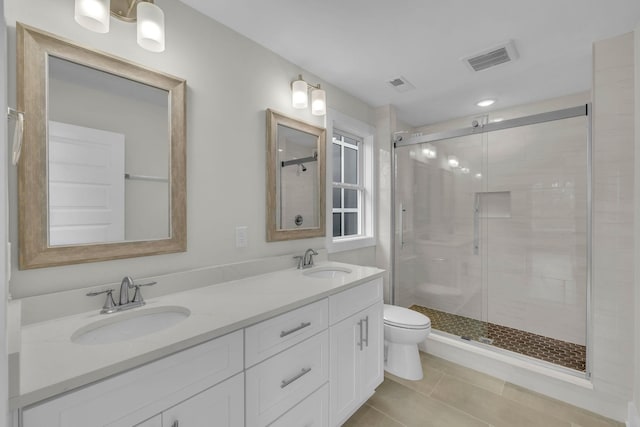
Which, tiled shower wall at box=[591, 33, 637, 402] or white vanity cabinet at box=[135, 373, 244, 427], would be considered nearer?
white vanity cabinet at box=[135, 373, 244, 427]

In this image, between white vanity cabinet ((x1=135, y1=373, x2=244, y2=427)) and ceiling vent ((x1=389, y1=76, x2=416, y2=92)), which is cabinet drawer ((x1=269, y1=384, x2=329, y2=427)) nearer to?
white vanity cabinet ((x1=135, y1=373, x2=244, y2=427))

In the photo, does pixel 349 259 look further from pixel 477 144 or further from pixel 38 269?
pixel 38 269

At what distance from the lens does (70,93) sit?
108 centimetres

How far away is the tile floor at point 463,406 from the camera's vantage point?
66.0 inches

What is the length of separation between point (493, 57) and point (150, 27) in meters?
2.07

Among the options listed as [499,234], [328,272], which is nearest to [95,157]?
[328,272]

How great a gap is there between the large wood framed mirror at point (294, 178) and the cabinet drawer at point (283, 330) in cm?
65

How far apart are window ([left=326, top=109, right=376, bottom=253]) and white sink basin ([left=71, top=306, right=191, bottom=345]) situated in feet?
4.30

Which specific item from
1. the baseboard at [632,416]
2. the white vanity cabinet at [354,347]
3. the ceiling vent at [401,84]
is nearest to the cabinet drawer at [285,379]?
the white vanity cabinet at [354,347]

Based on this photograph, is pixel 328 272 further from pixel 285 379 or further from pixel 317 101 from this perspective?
pixel 317 101

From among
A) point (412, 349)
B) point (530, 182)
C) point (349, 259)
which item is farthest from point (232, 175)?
point (530, 182)

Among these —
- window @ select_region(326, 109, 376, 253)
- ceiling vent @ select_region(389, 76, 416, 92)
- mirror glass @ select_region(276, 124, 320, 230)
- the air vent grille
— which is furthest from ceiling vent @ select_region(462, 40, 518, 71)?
mirror glass @ select_region(276, 124, 320, 230)

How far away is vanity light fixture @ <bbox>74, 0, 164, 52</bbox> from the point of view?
104 centimetres

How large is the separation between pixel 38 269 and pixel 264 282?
921 millimetres
